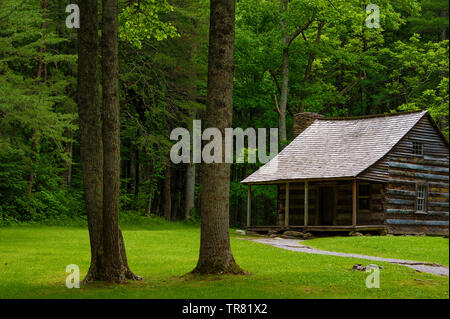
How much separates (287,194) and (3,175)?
48.7ft

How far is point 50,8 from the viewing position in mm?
36531

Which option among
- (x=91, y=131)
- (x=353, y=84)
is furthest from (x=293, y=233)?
(x=91, y=131)

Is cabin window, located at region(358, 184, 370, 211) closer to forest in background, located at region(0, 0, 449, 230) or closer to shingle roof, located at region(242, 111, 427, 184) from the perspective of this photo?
shingle roof, located at region(242, 111, 427, 184)

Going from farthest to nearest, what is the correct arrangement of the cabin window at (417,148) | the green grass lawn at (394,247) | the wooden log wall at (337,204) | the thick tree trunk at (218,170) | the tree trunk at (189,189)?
the tree trunk at (189,189)
the cabin window at (417,148)
the wooden log wall at (337,204)
the green grass lawn at (394,247)
the thick tree trunk at (218,170)

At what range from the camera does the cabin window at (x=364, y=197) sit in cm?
3262

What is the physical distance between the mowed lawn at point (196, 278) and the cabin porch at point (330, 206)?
5.49 metres

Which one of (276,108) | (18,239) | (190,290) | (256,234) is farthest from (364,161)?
(190,290)

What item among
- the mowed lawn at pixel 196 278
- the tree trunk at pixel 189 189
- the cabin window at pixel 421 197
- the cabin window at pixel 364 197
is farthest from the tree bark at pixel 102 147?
the tree trunk at pixel 189 189

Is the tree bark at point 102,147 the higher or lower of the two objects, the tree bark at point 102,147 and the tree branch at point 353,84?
the lower

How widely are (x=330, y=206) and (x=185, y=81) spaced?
11.2 metres

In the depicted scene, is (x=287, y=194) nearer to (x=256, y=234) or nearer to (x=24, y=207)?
(x=256, y=234)

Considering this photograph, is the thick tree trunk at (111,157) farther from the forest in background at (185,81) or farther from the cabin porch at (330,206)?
the cabin porch at (330,206)

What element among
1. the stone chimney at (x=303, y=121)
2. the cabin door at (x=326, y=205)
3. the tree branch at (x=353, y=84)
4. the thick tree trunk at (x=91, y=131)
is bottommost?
the cabin door at (x=326, y=205)
